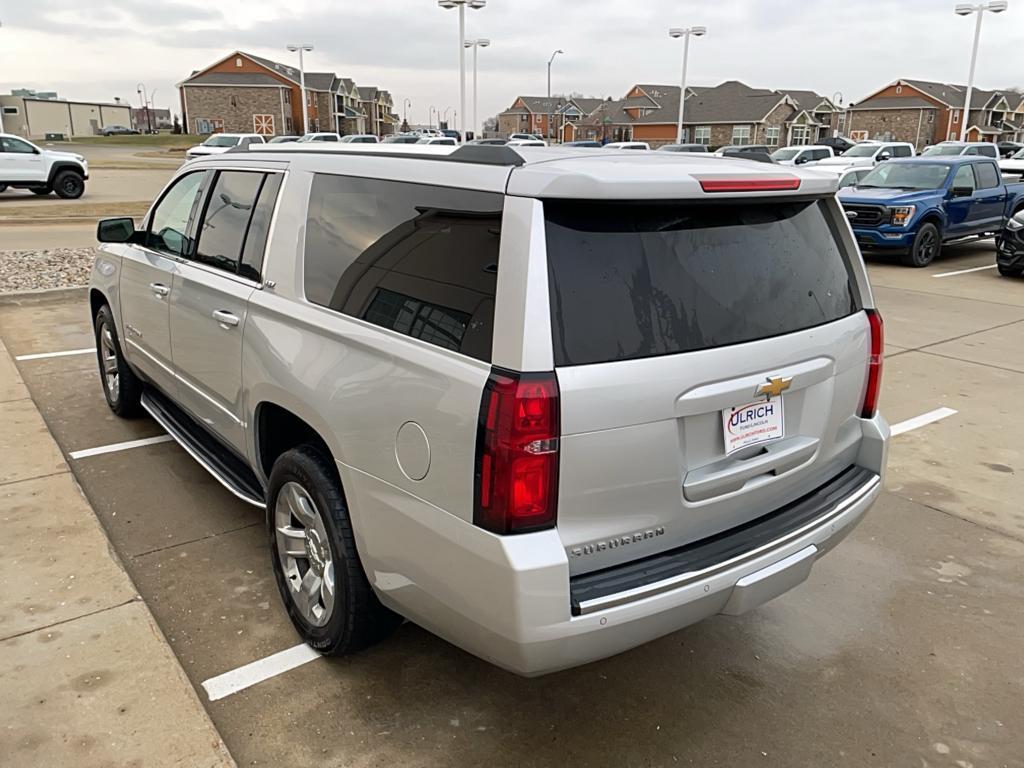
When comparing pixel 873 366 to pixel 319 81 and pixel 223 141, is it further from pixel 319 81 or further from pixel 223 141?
pixel 319 81

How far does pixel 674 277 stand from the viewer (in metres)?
2.36

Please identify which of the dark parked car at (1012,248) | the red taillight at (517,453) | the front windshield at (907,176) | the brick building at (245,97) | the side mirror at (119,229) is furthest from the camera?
the brick building at (245,97)

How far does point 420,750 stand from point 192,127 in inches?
3593

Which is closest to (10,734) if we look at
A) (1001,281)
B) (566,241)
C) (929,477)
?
(566,241)

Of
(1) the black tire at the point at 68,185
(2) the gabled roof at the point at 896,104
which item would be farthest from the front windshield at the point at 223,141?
(2) the gabled roof at the point at 896,104

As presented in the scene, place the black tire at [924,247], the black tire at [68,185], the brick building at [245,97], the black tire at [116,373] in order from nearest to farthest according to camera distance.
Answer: the black tire at [116,373] → the black tire at [924,247] → the black tire at [68,185] → the brick building at [245,97]

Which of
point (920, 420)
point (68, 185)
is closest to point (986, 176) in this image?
point (920, 420)

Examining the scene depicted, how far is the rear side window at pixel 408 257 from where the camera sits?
226 cm

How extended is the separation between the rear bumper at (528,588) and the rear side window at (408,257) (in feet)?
1.75

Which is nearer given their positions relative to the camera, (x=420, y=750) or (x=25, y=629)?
(x=420, y=750)

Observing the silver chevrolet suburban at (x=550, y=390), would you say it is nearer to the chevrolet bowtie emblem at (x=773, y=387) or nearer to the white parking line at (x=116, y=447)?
the chevrolet bowtie emblem at (x=773, y=387)

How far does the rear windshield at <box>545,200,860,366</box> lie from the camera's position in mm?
2168

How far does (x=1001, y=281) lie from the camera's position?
12727mm

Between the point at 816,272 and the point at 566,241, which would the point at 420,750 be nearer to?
the point at 566,241
